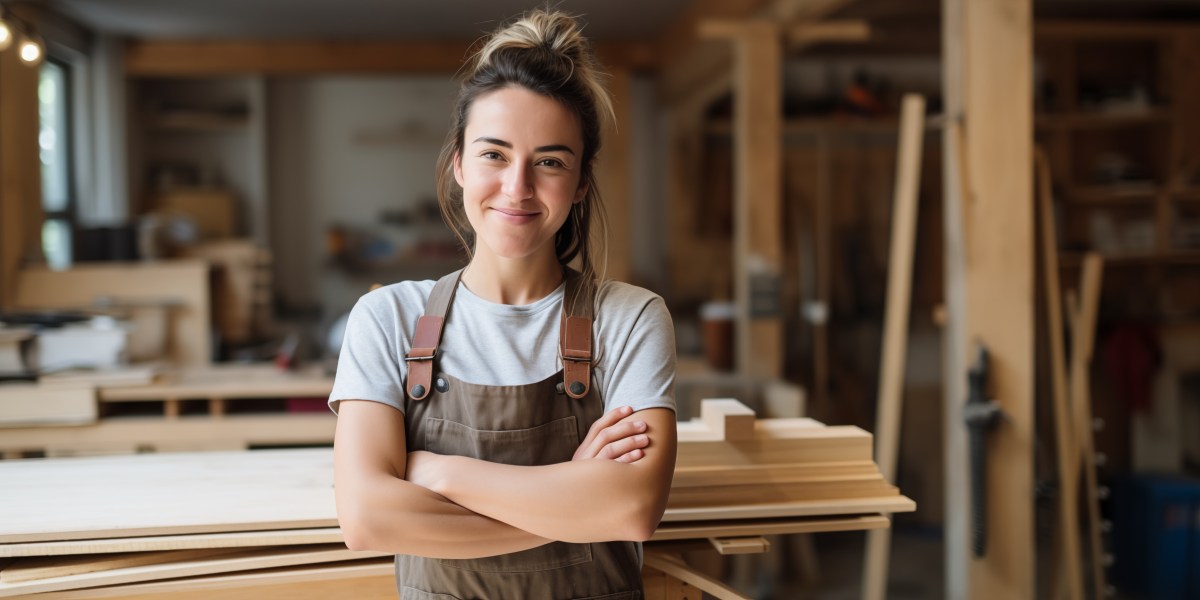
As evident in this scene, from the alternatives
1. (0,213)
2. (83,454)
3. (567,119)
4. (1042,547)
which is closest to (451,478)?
(567,119)

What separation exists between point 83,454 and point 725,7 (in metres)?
3.96

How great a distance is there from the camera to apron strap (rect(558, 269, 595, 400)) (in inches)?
62.6

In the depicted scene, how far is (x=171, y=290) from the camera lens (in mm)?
4902

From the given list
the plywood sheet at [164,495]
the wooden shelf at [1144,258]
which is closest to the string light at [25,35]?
the plywood sheet at [164,495]

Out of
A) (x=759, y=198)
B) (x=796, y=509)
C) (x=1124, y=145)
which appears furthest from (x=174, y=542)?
(x=1124, y=145)

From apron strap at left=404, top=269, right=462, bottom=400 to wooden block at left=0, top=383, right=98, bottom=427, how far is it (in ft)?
7.64

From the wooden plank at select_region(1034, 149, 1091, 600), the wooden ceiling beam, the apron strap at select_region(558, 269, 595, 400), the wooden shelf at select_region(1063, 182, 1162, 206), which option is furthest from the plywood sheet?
the wooden shelf at select_region(1063, 182, 1162, 206)

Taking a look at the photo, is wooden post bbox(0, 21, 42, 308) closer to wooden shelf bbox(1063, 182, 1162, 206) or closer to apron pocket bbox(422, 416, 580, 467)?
apron pocket bbox(422, 416, 580, 467)

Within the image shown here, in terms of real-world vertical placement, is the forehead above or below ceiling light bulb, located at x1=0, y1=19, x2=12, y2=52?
below

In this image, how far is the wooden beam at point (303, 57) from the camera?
7.15 metres

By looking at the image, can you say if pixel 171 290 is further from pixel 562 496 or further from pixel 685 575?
pixel 562 496

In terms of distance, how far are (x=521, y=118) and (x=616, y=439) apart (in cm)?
57

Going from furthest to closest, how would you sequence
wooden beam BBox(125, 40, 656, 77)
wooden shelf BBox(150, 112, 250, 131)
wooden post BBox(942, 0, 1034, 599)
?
1. wooden shelf BBox(150, 112, 250, 131)
2. wooden beam BBox(125, 40, 656, 77)
3. wooden post BBox(942, 0, 1034, 599)

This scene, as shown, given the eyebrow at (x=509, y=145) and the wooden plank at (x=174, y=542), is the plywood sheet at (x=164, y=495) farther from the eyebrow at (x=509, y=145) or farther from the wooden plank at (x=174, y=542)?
the eyebrow at (x=509, y=145)
